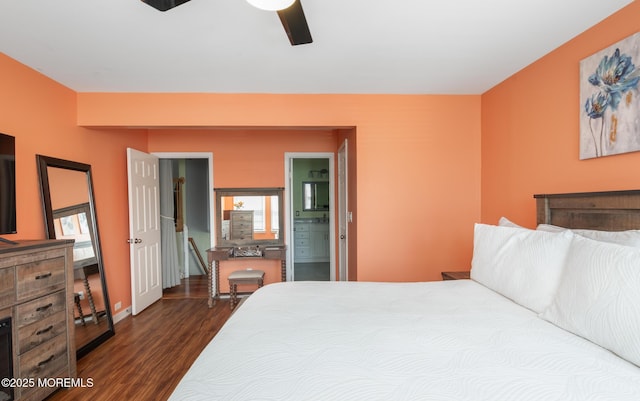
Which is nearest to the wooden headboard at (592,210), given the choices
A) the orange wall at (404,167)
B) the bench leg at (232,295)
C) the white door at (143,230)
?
the orange wall at (404,167)

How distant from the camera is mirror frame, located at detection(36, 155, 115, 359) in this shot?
245 cm

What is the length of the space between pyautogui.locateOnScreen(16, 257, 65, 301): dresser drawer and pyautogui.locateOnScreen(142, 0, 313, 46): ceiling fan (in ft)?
5.92

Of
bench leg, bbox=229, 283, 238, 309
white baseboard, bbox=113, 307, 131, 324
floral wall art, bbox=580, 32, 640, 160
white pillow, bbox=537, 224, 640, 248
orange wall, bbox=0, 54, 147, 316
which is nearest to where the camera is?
white pillow, bbox=537, 224, 640, 248

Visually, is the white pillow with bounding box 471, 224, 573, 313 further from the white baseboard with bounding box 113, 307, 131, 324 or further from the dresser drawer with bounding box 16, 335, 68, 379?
the white baseboard with bounding box 113, 307, 131, 324

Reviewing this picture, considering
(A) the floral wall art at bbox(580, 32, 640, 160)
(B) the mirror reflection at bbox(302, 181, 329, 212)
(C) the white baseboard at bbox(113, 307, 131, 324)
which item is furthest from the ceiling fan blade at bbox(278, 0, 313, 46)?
(B) the mirror reflection at bbox(302, 181, 329, 212)

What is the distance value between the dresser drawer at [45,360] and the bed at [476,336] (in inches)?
58.0

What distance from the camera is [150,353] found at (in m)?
2.69

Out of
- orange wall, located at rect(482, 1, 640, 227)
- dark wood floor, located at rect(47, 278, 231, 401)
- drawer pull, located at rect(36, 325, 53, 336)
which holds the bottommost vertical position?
dark wood floor, located at rect(47, 278, 231, 401)

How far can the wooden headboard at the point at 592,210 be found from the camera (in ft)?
Answer: 5.13

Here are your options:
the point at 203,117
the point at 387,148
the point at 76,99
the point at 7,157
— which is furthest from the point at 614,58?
the point at 76,99

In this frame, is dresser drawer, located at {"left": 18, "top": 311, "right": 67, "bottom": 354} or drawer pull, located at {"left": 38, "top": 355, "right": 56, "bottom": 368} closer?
dresser drawer, located at {"left": 18, "top": 311, "right": 67, "bottom": 354}

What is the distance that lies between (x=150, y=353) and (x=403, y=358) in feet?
8.30

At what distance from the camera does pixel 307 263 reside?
6.34m

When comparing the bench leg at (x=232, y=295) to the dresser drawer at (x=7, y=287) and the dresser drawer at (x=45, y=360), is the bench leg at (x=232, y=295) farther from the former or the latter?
the dresser drawer at (x=7, y=287)
